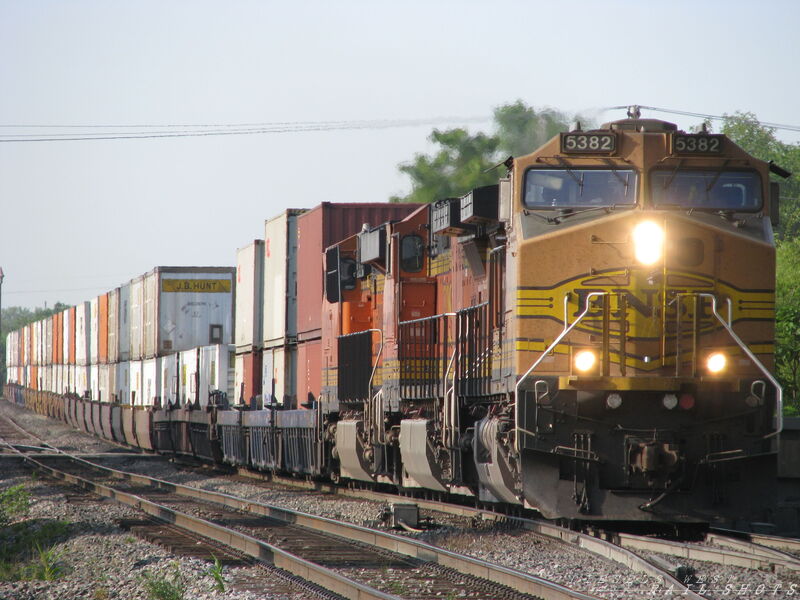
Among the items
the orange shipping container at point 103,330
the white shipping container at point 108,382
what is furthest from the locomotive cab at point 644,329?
the orange shipping container at point 103,330

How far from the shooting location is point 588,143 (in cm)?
1080

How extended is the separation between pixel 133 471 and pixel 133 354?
12024 millimetres

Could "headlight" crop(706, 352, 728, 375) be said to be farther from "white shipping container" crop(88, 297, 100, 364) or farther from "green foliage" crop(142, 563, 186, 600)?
"white shipping container" crop(88, 297, 100, 364)

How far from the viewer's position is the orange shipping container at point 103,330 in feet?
151

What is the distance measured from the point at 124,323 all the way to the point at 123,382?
222 cm

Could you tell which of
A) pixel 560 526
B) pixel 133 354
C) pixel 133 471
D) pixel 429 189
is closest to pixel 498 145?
pixel 429 189

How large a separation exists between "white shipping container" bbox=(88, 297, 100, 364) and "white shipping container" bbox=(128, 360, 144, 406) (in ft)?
27.0

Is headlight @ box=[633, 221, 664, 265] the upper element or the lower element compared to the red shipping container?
lower

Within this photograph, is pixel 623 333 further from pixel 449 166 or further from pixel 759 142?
pixel 759 142

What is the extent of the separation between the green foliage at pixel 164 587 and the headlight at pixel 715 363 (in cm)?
490

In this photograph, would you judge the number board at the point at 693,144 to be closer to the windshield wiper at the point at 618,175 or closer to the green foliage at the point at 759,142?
the windshield wiper at the point at 618,175

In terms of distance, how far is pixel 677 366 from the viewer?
1013 centimetres

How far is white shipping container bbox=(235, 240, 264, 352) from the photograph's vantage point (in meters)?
26.5

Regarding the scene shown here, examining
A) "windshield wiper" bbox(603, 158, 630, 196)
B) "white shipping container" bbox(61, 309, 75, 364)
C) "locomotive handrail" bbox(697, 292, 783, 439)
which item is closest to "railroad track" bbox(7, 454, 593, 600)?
"locomotive handrail" bbox(697, 292, 783, 439)
